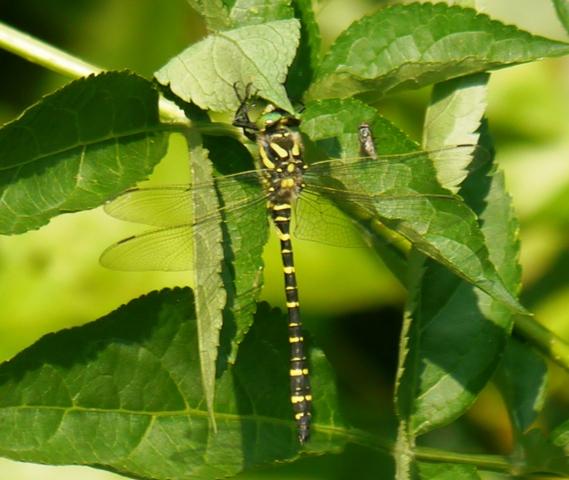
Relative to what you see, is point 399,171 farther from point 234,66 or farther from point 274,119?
point 274,119

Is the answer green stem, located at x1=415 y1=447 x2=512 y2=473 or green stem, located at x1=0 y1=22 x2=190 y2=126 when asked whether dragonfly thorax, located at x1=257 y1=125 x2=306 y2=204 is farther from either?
green stem, located at x1=415 y1=447 x2=512 y2=473

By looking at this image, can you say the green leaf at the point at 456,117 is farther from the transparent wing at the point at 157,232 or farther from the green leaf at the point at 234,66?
the transparent wing at the point at 157,232

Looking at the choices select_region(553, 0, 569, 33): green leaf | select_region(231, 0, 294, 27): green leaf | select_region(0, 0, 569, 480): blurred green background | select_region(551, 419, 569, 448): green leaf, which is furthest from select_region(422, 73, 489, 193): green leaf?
select_region(0, 0, 569, 480): blurred green background

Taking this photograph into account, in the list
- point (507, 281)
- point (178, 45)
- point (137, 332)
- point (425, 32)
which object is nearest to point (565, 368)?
point (507, 281)

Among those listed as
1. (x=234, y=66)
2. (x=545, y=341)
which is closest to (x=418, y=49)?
(x=234, y=66)

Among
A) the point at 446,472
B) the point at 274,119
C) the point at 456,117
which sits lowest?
the point at 446,472
